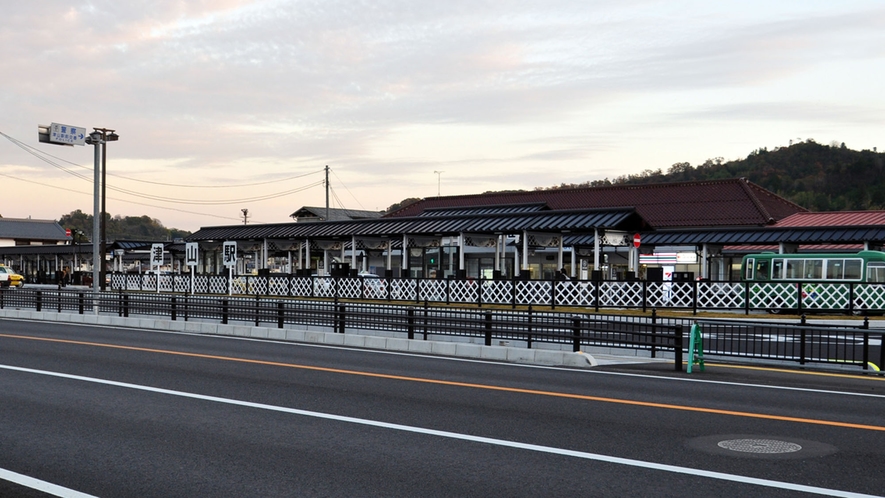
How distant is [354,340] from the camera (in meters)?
19.8

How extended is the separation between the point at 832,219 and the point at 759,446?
44748 mm

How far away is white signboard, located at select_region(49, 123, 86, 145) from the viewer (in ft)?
100

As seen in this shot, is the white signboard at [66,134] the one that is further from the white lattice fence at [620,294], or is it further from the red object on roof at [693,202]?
the red object on roof at [693,202]

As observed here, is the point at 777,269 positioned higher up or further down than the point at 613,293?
higher up

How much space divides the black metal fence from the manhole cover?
6157mm

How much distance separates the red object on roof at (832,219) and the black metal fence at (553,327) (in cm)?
2824

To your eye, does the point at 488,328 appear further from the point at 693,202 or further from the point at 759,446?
the point at 693,202

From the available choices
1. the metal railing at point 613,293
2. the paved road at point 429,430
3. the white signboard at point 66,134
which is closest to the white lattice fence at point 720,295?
the metal railing at point 613,293

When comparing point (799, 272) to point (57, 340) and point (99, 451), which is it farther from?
point (99, 451)

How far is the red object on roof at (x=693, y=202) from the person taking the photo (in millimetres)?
49075

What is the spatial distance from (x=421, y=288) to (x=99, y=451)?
100ft

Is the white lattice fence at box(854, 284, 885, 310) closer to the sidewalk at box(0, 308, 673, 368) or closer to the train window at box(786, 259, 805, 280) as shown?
the train window at box(786, 259, 805, 280)

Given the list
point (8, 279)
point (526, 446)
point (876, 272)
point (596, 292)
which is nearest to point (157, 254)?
point (8, 279)

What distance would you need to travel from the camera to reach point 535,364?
1598cm
